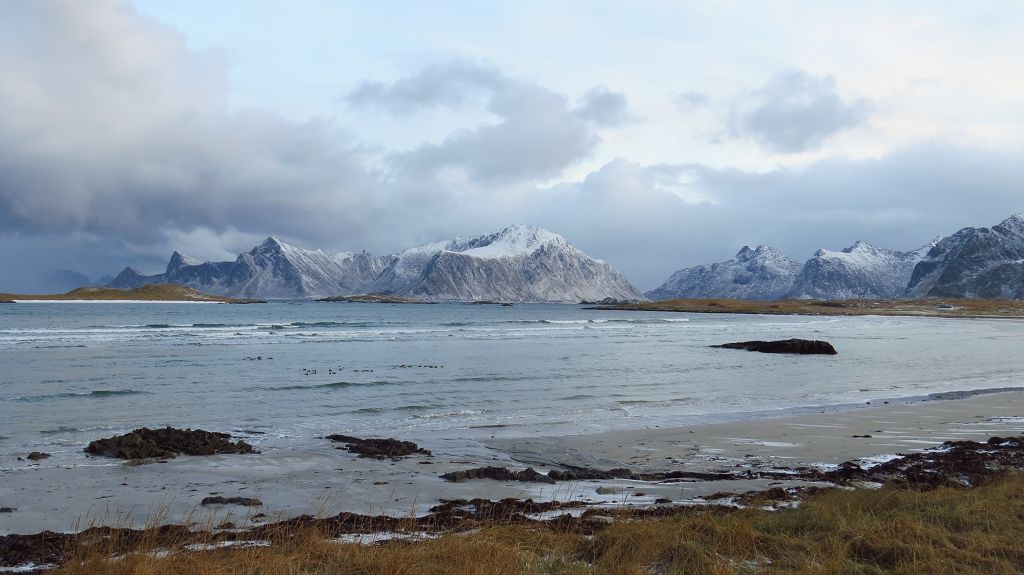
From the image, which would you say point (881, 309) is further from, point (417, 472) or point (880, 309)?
point (417, 472)

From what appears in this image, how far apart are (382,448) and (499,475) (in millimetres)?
3626

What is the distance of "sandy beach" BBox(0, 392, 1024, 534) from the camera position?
998 centimetres

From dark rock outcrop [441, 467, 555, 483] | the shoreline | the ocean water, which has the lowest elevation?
the ocean water

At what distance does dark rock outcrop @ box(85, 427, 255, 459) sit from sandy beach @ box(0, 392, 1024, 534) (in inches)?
16.2

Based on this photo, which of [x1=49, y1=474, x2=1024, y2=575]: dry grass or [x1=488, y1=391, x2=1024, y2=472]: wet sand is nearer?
[x1=49, y1=474, x2=1024, y2=575]: dry grass

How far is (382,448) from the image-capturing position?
14.6m

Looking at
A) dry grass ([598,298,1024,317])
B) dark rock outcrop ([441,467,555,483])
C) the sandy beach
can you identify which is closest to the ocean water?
the sandy beach

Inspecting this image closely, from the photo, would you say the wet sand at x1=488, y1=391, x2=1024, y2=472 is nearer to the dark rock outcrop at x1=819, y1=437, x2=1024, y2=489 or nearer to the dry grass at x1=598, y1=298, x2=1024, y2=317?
the dark rock outcrop at x1=819, y1=437, x2=1024, y2=489

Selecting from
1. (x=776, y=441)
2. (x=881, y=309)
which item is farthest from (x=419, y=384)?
(x=881, y=309)

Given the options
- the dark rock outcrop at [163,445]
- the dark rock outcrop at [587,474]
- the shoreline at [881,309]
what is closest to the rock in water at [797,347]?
the dark rock outcrop at [587,474]

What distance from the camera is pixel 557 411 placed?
21.7 metres

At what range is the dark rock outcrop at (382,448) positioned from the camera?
559 inches

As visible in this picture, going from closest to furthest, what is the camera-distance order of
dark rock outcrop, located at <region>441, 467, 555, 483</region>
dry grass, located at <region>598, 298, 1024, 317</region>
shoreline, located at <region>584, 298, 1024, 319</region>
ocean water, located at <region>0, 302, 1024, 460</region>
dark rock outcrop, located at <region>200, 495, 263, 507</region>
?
dark rock outcrop, located at <region>200, 495, 263, 507</region>
dark rock outcrop, located at <region>441, 467, 555, 483</region>
ocean water, located at <region>0, 302, 1024, 460</region>
shoreline, located at <region>584, 298, 1024, 319</region>
dry grass, located at <region>598, 298, 1024, 317</region>

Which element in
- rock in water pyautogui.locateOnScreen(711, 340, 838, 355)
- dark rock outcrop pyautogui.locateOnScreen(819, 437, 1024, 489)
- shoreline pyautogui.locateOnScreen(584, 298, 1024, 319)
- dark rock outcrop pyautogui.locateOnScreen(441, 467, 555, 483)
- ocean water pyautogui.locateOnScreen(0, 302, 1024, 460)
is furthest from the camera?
shoreline pyautogui.locateOnScreen(584, 298, 1024, 319)
